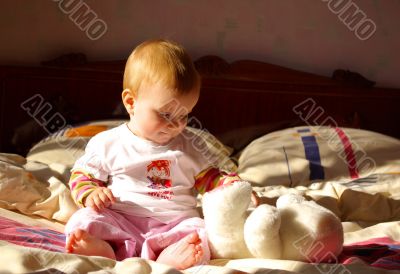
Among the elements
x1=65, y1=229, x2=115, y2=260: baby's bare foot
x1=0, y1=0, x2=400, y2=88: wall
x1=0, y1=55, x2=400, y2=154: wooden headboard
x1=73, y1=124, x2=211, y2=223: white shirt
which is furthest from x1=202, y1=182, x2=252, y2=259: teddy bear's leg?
x1=0, y1=0, x2=400, y2=88: wall

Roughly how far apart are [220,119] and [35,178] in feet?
4.01

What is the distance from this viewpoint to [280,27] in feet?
9.14

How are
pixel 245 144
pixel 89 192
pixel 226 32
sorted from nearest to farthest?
pixel 89 192, pixel 245 144, pixel 226 32

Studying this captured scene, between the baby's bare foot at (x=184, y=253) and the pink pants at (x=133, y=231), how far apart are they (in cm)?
3

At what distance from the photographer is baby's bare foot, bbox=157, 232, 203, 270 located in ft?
3.51

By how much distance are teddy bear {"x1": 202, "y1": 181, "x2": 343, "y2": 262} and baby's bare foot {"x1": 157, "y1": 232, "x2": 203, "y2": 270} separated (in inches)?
2.3

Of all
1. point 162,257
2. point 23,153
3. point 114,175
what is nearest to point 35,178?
point 114,175

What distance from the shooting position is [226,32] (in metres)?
2.75

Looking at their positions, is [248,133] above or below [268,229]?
below

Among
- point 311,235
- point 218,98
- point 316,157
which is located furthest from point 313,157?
point 311,235

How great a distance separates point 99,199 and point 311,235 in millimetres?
499

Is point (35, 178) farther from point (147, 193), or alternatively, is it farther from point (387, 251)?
point (387, 251)

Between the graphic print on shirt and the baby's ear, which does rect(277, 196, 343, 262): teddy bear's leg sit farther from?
the baby's ear

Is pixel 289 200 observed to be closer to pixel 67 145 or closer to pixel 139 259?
pixel 139 259
